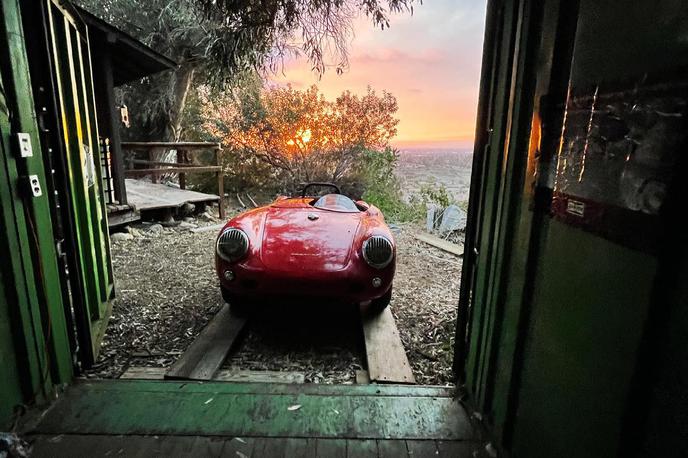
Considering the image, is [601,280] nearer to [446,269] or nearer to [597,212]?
[597,212]

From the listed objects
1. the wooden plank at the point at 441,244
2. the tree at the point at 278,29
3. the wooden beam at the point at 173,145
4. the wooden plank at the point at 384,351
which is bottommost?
the wooden plank at the point at 441,244

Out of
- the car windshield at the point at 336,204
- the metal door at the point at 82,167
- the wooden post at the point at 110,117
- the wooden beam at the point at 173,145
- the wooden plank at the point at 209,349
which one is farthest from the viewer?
the wooden beam at the point at 173,145

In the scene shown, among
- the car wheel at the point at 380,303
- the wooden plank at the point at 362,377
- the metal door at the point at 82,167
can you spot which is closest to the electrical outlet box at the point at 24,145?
the metal door at the point at 82,167

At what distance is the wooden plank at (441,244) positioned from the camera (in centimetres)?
550

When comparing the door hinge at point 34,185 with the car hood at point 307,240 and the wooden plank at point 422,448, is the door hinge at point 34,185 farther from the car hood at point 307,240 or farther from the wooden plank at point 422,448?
the wooden plank at point 422,448

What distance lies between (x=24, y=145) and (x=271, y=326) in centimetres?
198

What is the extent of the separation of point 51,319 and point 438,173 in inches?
336

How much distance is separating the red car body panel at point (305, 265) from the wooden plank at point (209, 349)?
35 cm

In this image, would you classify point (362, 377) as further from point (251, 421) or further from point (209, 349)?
point (209, 349)

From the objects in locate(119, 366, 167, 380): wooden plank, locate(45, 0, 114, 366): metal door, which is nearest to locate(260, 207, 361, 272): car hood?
locate(119, 366, 167, 380): wooden plank

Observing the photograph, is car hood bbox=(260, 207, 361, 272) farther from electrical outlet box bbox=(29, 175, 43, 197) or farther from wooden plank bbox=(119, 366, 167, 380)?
electrical outlet box bbox=(29, 175, 43, 197)

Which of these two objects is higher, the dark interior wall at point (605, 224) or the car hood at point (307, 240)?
the dark interior wall at point (605, 224)

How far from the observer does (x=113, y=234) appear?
561cm

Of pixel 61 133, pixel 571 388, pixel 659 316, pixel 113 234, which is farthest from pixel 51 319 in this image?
pixel 113 234
